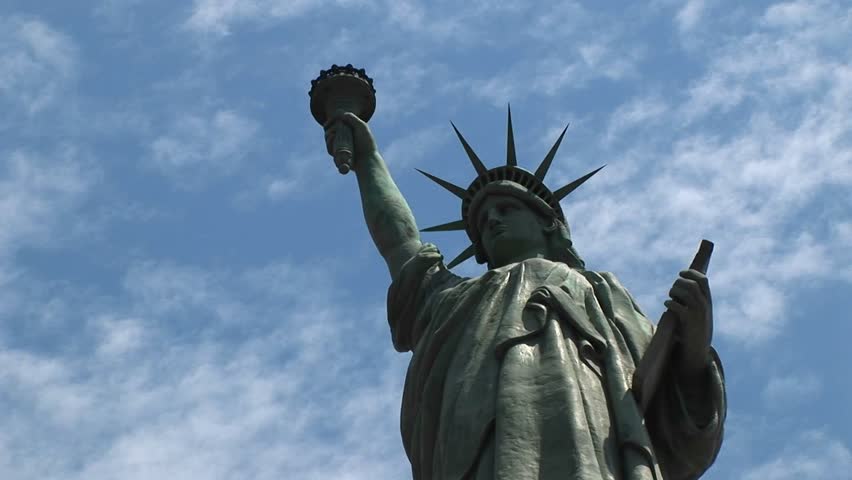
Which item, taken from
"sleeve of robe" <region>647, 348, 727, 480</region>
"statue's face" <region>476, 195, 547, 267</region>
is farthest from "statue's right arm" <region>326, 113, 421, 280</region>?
"sleeve of robe" <region>647, 348, 727, 480</region>

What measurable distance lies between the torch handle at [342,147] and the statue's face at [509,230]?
131 centimetres

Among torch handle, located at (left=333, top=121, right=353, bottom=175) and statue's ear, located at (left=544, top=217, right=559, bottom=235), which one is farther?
torch handle, located at (left=333, top=121, right=353, bottom=175)

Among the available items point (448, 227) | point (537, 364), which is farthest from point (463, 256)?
point (537, 364)

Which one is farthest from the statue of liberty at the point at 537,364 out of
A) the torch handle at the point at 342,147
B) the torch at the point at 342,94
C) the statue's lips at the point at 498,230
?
the torch at the point at 342,94

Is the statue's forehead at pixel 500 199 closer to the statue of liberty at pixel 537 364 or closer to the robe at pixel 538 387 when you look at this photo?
the statue of liberty at pixel 537 364

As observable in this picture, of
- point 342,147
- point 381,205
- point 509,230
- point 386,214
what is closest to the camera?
point 509,230

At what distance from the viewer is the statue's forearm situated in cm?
1251

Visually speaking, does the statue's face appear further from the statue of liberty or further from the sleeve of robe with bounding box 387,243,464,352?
the sleeve of robe with bounding box 387,243,464,352

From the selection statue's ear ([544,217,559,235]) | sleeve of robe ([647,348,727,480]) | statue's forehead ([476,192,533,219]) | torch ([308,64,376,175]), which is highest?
torch ([308,64,376,175])

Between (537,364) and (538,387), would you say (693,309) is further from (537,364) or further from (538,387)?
(538,387)

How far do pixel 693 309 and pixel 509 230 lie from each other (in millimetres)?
2283

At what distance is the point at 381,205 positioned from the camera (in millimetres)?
12914

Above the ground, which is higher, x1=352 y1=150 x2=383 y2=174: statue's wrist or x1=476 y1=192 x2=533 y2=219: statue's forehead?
x1=352 y1=150 x2=383 y2=174: statue's wrist

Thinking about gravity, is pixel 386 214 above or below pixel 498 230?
above
